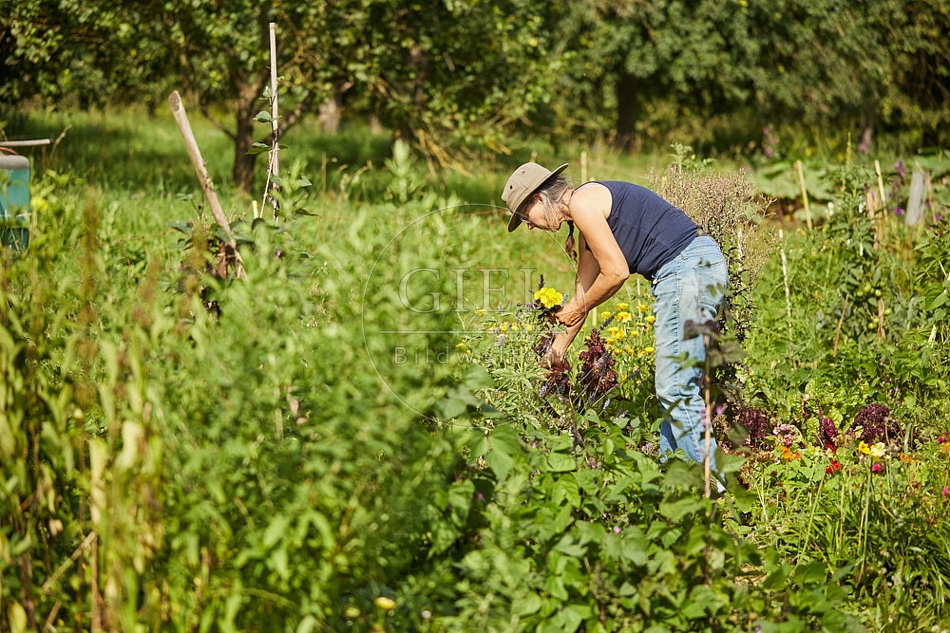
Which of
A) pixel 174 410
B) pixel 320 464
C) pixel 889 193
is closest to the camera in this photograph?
pixel 320 464

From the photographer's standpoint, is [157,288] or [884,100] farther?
[884,100]

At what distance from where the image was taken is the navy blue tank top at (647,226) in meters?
3.07

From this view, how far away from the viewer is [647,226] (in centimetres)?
308

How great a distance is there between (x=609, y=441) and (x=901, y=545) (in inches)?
43.3

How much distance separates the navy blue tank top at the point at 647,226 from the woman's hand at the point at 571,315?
31 cm

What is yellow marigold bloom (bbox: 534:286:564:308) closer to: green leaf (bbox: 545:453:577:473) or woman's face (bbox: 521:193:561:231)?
woman's face (bbox: 521:193:561:231)

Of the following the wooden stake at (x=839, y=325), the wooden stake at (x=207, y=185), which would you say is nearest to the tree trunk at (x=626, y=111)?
the wooden stake at (x=839, y=325)

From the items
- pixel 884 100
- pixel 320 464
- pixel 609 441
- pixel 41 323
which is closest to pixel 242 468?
pixel 320 464

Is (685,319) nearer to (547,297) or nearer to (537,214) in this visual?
(547,297)

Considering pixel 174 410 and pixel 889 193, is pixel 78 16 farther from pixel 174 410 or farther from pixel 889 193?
pixel 889 193

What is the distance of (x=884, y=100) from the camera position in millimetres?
12320

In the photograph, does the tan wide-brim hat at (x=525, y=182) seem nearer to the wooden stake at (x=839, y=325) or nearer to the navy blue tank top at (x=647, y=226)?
the navy blue tank top at (x=647, y=226)

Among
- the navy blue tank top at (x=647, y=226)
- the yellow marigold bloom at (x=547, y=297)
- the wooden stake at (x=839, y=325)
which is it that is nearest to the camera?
the navy blue tank top at (x=647, y=226)

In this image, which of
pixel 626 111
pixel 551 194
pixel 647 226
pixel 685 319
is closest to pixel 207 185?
pixel 551 194
